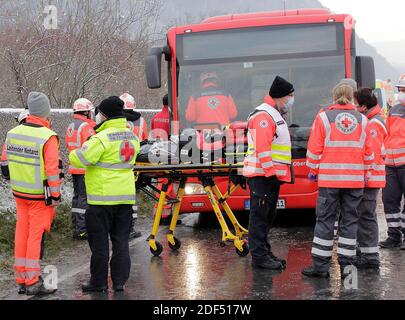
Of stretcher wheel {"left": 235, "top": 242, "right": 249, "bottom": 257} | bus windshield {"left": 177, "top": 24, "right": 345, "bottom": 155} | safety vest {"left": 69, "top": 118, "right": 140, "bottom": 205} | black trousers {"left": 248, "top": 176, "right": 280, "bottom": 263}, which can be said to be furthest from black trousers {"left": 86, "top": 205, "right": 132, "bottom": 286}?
bus windshield {"left": 177, "top": 24, "right": 345, "bottom": 155}

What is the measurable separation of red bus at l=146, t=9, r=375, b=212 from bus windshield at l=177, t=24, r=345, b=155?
0.01m

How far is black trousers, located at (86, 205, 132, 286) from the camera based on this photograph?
21.0 feet

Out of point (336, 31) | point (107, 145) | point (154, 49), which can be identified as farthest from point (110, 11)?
point (107, 145)

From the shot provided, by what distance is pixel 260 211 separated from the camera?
23.4ft

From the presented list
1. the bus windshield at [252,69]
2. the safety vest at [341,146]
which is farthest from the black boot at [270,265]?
the bus windshield at [252,69]

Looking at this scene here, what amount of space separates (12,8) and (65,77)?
73.3 inches

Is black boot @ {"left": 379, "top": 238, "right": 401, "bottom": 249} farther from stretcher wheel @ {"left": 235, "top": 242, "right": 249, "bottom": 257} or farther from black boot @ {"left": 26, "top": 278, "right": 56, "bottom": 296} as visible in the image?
black boot @ {"left": 26, "top": 278, "right": 56, "bottom": 296}

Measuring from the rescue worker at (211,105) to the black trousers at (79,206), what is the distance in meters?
1.84

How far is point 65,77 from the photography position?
13.9 m

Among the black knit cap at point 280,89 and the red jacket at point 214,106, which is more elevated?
the black knit cap at point 280,89

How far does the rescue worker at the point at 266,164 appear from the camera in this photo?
695cm

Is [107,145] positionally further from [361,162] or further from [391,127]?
[391,127]

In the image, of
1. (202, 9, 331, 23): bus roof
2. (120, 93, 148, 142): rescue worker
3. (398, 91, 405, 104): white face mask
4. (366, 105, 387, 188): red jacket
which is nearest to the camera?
(366, 105, 387, 188): red jacket

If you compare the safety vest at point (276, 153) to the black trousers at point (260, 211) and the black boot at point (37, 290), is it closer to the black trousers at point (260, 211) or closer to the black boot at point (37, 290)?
the black trousers at point (260, 211)
